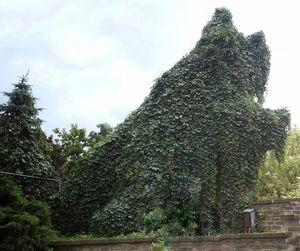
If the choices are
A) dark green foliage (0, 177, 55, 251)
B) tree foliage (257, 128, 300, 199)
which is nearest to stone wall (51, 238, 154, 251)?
dark green foliage (0, 177, 55, 251)

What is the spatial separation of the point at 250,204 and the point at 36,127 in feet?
21.0

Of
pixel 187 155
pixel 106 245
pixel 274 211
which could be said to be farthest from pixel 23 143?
pixel 274 211

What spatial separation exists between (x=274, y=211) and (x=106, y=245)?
14.1 feet

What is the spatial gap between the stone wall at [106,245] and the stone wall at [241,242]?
23.8 inches

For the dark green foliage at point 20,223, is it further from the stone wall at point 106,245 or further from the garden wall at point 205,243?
the garden wall at point 205,243

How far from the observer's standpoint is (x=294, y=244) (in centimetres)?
Answer: 744

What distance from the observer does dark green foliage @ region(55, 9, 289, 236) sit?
1063 centimetres

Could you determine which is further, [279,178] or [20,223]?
[279,178]

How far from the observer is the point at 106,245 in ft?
26.9

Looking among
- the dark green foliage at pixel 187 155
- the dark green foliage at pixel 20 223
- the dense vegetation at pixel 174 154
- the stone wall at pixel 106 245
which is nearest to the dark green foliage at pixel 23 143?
the dense vegetation at pixel 174 154

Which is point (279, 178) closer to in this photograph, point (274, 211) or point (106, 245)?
point (274, 211)

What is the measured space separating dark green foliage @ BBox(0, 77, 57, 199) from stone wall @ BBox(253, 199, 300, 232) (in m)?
5.82

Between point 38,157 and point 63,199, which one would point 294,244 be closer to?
point 63,199

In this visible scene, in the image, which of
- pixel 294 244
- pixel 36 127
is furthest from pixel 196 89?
pixel 294 244
